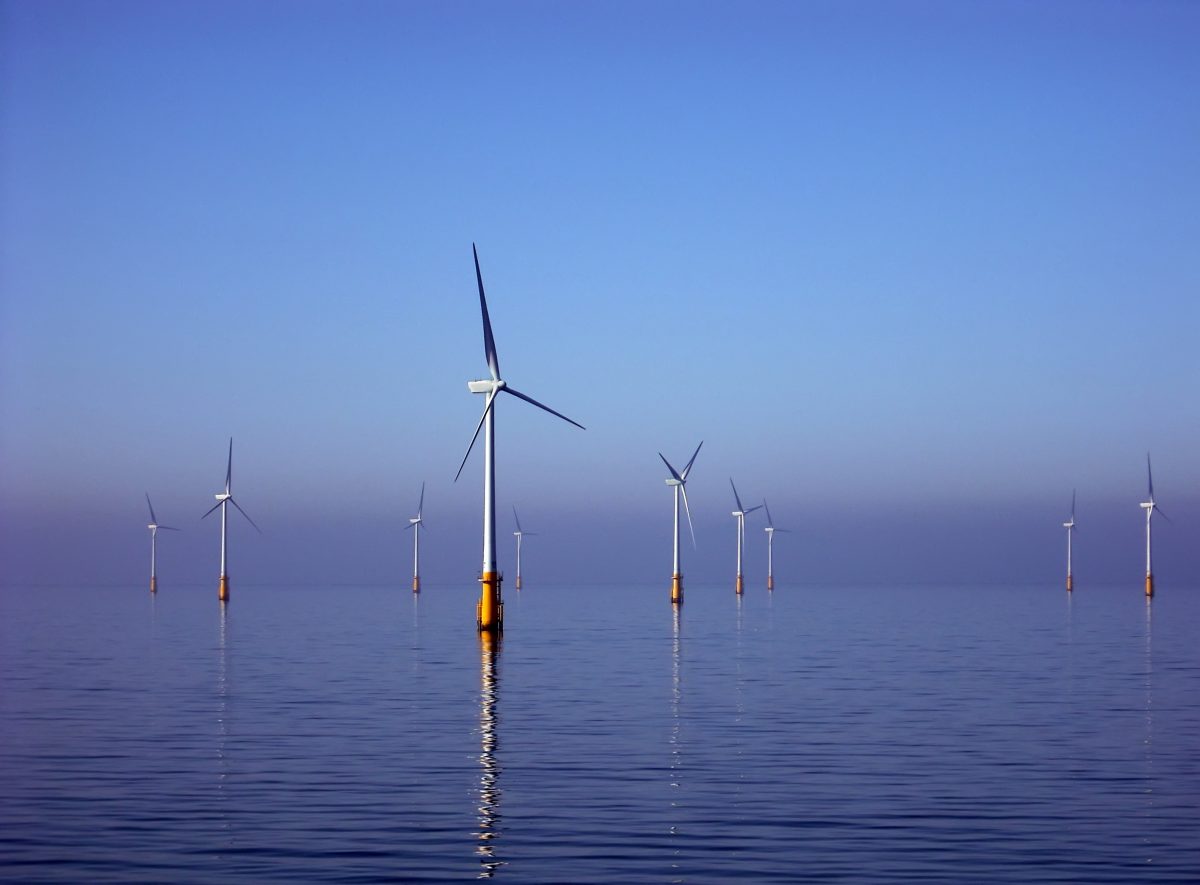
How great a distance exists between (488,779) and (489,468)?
61.0 metres

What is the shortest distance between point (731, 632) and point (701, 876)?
91.4 metres

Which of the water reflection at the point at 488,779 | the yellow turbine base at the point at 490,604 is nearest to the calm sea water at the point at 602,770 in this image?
the water reflection at the point at 488,779

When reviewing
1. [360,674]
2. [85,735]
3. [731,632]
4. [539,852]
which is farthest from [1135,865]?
[731,632]

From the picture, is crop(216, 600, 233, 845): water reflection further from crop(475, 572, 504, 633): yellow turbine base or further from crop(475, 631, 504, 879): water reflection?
crop(475, 572, 504, 633): yellow turbine base

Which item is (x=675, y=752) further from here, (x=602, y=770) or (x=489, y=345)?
(x=489, y=345)

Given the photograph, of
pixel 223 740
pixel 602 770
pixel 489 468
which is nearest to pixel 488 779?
pixel 602 770

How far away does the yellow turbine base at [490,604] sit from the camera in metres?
94.6

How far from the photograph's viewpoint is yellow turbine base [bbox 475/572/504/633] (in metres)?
94.6

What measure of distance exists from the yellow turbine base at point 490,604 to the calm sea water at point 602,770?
18.6 meters

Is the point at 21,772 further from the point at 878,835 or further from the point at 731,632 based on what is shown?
the point at 731,632

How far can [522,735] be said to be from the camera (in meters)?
41.4

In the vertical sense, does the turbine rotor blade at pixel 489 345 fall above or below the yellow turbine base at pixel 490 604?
above

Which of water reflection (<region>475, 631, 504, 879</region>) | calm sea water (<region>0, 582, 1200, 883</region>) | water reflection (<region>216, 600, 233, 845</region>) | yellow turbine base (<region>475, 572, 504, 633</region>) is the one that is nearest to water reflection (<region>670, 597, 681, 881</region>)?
calm sea water (<region>0, 582, 1200, 883</region>)

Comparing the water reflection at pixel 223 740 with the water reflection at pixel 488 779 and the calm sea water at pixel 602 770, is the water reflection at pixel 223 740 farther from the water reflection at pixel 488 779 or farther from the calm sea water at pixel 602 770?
the water reflection at pixel 488 779
